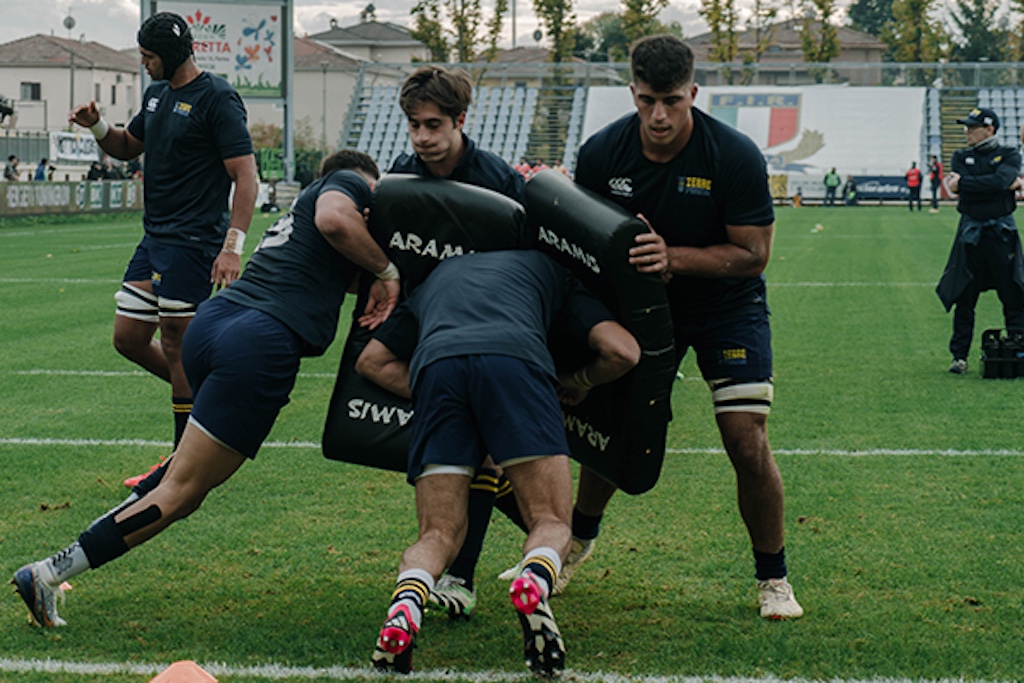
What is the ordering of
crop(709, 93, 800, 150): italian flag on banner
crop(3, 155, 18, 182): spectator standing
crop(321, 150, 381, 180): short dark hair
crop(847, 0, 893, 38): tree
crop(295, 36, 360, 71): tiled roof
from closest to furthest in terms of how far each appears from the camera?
1. crop(321, 150, 381, 180): short dark hair
2. crop(3, 155, 18, 182): spectator standing
3. crop(709, 93, 800, 150): italian flag on banner
4. crop(295, 36, 360, 71): tiled roof
5. crop(847, 0, 893, 38): tree

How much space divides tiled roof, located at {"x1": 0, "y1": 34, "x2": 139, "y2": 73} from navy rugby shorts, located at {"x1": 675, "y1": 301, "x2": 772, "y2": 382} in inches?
3729

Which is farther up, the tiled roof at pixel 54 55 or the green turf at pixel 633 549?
the tiled roof at pixel 54 55

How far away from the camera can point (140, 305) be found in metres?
7.12

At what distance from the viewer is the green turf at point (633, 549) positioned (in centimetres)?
452

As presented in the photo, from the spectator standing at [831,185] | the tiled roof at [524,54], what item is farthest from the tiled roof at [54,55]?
the spectator standing at [831,185]

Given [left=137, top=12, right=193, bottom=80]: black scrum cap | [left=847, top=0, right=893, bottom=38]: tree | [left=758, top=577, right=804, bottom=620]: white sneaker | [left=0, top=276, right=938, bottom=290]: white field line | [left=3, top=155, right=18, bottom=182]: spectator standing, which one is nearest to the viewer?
[left=758, top=577, right=804, bottom=620]: white sneaker

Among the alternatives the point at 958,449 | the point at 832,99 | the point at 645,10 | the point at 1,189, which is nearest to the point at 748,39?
the point at 645,10

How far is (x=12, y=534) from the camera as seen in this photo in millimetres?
6004

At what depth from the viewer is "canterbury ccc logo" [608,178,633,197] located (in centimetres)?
494

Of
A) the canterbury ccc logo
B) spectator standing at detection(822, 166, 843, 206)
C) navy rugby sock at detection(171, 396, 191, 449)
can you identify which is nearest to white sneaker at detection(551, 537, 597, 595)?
the canterbury ccc logo

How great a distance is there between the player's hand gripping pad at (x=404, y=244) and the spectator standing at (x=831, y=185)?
47192 millimetres

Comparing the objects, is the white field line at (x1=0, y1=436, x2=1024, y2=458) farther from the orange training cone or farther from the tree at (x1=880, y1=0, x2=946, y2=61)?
the tree at (x1=880, y1=0, x2=946, y2=61)

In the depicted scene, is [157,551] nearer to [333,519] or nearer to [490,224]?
[333,519]

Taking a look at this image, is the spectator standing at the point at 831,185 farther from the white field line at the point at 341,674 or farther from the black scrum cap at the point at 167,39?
the white field line at the point at 341,674
